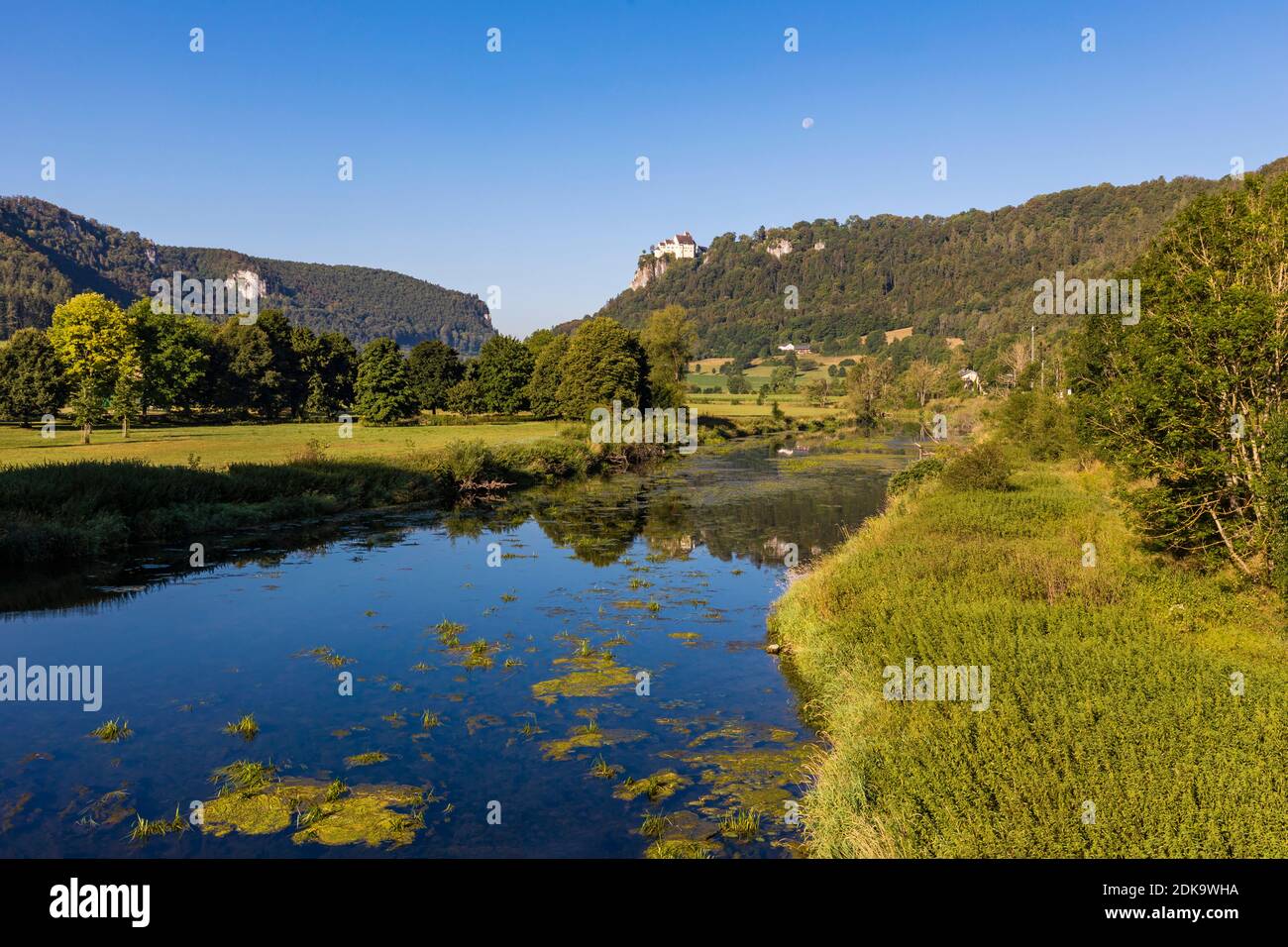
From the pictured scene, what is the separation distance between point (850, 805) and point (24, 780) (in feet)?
45.9

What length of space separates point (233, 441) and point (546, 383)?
1677 inches

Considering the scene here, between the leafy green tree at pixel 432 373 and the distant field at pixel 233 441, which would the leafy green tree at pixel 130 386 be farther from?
the leafy green tree at pixel 432 373

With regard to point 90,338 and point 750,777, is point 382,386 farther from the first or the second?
point 750,777

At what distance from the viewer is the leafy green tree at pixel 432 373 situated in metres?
104

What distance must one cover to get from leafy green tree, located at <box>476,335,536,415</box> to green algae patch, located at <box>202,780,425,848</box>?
303ft

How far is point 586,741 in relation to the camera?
16.1 meters

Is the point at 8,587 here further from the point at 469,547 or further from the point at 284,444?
the point at 284,444

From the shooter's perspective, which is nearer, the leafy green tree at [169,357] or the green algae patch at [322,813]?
the green algae patch at [322,813]

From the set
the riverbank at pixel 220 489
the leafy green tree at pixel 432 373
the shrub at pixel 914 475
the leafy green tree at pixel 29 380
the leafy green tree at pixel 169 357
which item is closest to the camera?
the riverbank at pixel 220 489

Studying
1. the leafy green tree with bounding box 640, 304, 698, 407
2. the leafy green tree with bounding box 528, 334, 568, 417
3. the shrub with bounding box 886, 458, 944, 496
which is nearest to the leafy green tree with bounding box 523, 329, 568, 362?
the leafy green tree with bounding box 528, 334, 568, 417

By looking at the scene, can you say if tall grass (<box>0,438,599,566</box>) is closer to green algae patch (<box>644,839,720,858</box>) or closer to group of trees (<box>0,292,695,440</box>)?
group of trees (<box>0,292,695,440</box>)

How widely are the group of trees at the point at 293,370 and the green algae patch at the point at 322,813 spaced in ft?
201

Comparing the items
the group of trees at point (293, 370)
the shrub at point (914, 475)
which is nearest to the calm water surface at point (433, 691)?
the shrub at point (914, 475)
